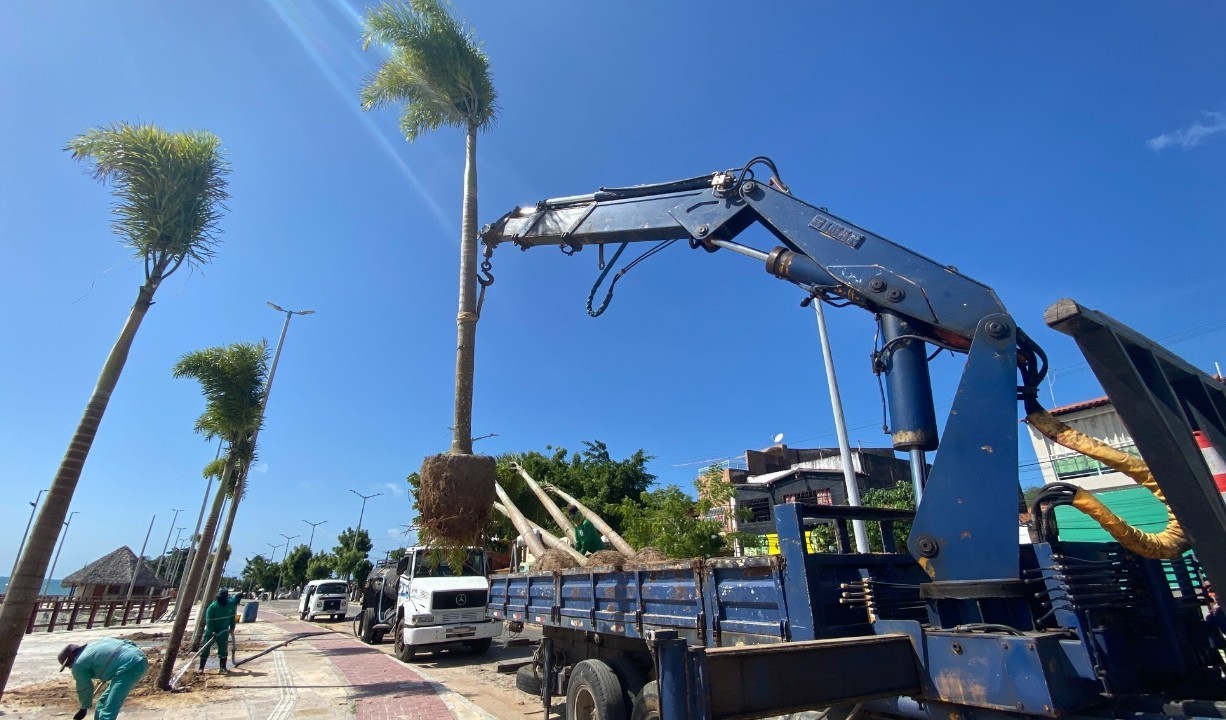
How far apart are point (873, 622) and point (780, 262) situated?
315cm

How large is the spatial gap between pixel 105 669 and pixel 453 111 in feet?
35.2

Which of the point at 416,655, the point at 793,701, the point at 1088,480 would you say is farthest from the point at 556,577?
the point at 1088,480

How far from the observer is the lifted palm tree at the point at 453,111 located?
7559 mm

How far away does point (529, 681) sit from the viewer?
9.06 m

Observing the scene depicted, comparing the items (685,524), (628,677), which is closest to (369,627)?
(685,524)

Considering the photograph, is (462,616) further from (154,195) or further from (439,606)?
(154,195)

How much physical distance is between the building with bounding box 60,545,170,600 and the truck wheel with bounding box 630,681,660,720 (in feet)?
155

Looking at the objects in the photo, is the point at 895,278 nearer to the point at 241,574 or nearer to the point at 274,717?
the point at 274,717

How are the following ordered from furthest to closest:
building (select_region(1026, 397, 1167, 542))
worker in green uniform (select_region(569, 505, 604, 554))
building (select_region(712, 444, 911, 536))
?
1. building (select_region(712, 444, 911, 536))
2. building (select_region(1026, 397, 1167, 542))
3. worker in green uniform (select_region(569, 505, 604, 554))

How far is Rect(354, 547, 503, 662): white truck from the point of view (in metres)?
14.3

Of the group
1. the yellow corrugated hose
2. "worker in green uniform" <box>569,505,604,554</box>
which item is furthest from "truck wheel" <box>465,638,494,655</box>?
the yellow corrugated hose

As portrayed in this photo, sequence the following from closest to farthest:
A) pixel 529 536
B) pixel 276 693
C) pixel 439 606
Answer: pixel 276 693 → pixel 529 536 → pixel 439 606

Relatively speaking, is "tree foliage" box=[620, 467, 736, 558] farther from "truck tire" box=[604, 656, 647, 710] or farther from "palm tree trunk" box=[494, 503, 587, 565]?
"truck tire" box=[604, 656, 647, 710]

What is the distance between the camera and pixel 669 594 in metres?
5.70
